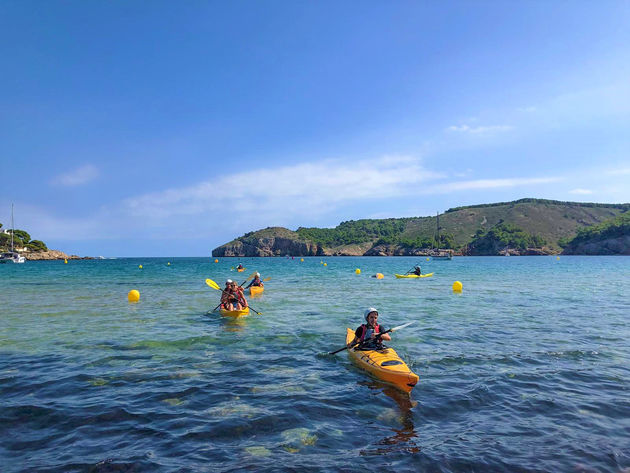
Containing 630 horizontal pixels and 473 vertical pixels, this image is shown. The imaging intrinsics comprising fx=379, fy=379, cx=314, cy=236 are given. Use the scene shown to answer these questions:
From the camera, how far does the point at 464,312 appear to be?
1822cm

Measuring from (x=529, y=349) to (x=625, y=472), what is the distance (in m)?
6.63

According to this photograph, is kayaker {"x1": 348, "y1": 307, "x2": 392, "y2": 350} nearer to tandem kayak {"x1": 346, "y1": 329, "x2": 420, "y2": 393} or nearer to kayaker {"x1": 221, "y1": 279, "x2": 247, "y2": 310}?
tandem kayak {"x1": 346, "y1": 329, "x2": 420, "y2": 393}

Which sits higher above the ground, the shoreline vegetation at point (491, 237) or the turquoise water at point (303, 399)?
the shoreline vegetation at point (491, 237)

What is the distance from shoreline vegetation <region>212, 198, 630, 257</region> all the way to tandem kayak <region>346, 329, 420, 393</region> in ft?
369

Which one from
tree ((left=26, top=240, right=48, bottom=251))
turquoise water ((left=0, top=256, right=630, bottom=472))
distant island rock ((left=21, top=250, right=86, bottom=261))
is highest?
tree ((left=26, top=240, right=48, bottom=251))

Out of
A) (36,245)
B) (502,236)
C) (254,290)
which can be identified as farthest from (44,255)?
(502,236)

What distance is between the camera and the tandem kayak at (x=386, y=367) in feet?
25.7

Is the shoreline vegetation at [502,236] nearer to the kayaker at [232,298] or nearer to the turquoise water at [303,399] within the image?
the kayaker at [232,298]

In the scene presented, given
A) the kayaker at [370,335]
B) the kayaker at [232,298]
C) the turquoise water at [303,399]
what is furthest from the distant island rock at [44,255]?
the kayaker at [370,335]

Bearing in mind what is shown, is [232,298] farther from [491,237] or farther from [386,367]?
[491,237]

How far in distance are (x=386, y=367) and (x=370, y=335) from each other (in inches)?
67.7

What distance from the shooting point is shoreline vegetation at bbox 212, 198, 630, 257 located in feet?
448

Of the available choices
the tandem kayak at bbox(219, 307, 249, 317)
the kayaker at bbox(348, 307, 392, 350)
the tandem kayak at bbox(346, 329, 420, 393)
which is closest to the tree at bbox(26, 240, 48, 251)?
the tandem kayak at bbox(219, 307, 249, 317)

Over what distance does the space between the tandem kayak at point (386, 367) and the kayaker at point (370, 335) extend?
0.72ft
